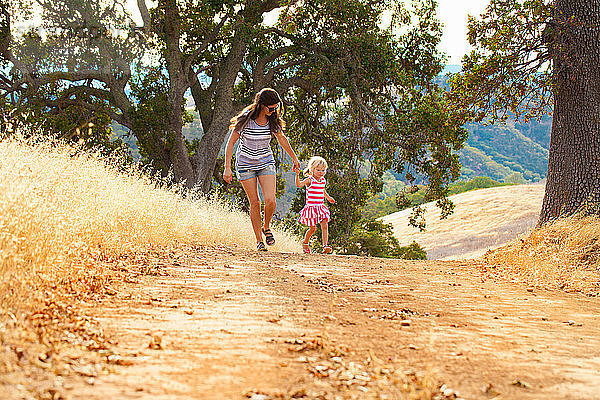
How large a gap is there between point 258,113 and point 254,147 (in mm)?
523

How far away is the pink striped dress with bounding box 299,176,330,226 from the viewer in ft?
32.6

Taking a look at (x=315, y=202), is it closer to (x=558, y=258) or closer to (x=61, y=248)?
(x=558, y=258)

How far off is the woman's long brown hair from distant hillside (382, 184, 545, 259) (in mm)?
16588

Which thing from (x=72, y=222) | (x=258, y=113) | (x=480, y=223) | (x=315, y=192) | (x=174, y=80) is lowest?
(x=72, y=222)

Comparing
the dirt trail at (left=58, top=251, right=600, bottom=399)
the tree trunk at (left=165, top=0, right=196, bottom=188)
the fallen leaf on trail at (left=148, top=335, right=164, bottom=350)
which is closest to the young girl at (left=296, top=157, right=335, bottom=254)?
the dirt trail at (left=58, top=251, right=600, bottom=399)

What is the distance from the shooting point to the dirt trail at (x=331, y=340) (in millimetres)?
2559

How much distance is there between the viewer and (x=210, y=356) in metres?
2.88

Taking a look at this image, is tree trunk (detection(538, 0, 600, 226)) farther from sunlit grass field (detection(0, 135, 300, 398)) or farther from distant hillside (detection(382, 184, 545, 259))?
distant hillside (detection(382, 184, 545, 259))

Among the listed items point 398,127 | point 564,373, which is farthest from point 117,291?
point 398,127

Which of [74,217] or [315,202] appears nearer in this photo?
A: [74,217]

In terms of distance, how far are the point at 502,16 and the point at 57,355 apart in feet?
31.2

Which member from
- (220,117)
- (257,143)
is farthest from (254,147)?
(220,117)

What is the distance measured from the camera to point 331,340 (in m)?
3.32

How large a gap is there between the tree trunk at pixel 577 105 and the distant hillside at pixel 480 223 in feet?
46.4
